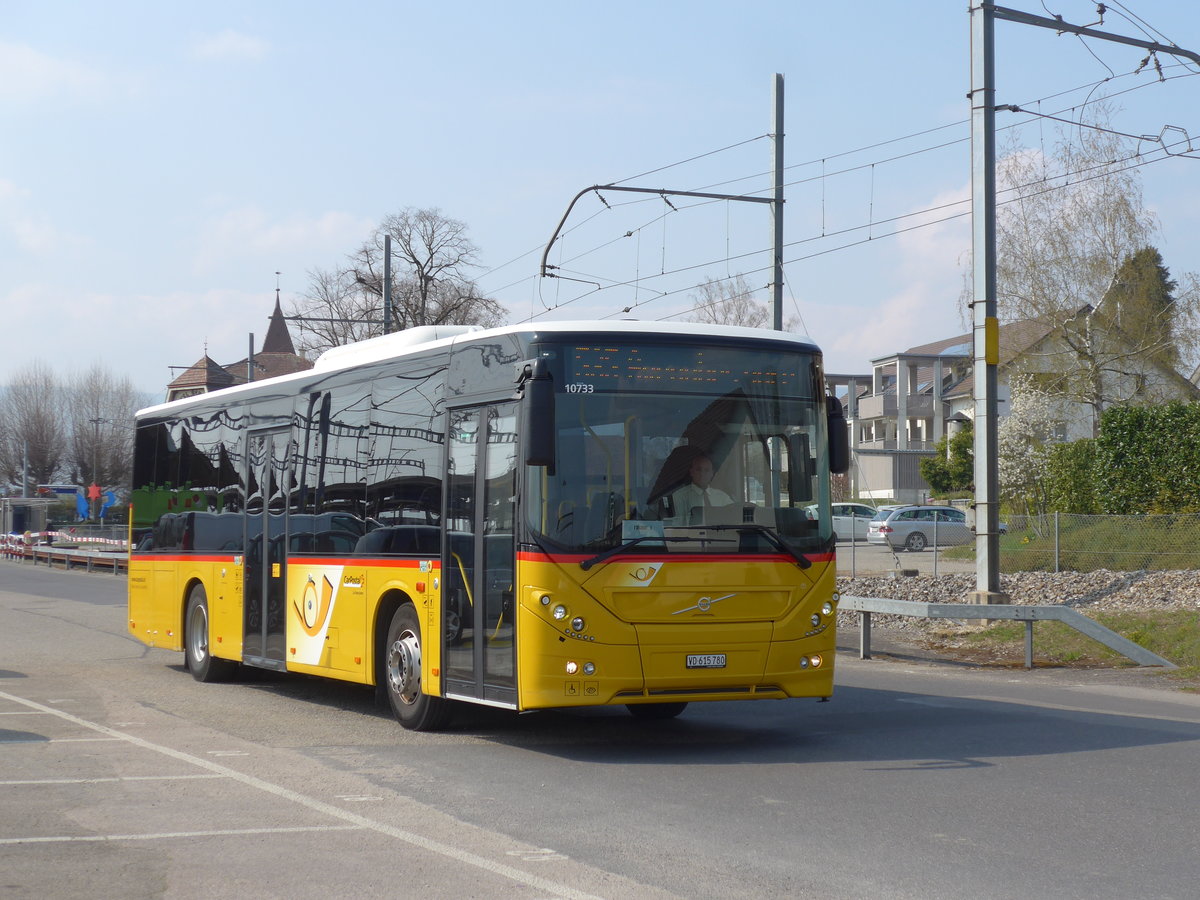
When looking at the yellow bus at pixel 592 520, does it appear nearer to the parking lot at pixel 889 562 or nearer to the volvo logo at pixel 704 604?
the volvo logo at pixel 704 604

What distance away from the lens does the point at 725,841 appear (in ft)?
23.9

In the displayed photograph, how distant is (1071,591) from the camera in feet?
73.4

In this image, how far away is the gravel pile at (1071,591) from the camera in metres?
20.9

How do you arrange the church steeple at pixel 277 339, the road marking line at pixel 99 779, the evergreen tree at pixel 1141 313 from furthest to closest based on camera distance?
the church steeple at pixel 277 339, the evergreen tree at pixel 1141 313, the road marking line at pixel 99 779

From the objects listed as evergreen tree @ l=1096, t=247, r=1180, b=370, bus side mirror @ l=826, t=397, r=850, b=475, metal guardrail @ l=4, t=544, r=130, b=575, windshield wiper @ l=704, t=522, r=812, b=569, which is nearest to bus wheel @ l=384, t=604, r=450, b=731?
windshield wiper @ l=704, t=522, r=812, b=569

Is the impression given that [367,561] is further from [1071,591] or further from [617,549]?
[1071,591]

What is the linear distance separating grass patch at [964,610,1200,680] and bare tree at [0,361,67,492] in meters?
95.7

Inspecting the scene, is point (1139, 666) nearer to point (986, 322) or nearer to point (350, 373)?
point (986, 322)

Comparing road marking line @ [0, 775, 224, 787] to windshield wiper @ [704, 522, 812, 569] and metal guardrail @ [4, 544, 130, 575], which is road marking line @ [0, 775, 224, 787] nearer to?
windshield wiper @ [704, 522, 812, 569]

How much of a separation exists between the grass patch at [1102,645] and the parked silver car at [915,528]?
27561 mm

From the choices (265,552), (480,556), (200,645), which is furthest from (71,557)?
(480,556)

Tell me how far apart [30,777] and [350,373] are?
4.94m

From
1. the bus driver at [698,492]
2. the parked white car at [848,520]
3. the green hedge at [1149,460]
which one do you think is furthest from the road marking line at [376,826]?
the parked white car at [848,520]

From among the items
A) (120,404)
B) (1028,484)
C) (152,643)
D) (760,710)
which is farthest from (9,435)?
(760,710)
